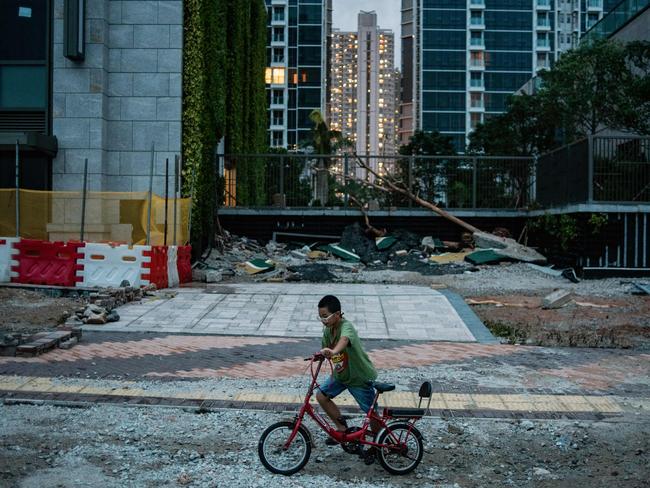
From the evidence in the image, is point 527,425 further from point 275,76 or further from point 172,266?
point 275,76

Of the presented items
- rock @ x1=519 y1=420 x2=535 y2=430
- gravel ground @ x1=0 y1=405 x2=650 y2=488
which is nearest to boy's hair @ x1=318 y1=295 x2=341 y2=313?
gravel ground @ x1=0 y1=405 x2=650 y2=488

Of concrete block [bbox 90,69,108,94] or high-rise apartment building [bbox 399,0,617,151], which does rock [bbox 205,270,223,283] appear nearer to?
concrete block [bbox 90,69,108,94]

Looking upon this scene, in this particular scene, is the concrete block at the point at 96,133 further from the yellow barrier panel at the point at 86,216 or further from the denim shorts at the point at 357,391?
the denim shorts at the point at 357,391

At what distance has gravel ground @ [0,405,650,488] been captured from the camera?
502cm

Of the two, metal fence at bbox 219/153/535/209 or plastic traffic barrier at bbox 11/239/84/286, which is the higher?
metal fence at bbox 219/153/535/209

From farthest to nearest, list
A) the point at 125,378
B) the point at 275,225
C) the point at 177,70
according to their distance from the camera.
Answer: the point at 275,225
the point at 177,70
the point at 125,378

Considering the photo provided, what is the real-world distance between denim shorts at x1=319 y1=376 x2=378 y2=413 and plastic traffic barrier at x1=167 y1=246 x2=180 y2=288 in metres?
11.5

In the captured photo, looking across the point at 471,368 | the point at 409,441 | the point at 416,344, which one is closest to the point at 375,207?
the point at 416,344

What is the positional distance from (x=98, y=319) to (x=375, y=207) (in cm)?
1527

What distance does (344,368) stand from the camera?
5.26 meters

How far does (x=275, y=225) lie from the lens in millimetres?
25156

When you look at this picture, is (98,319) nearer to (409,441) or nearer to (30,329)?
(30,329)

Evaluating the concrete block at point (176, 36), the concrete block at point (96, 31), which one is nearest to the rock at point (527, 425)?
the concrete block at point (176, 36)

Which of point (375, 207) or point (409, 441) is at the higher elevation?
point (375, 207)
